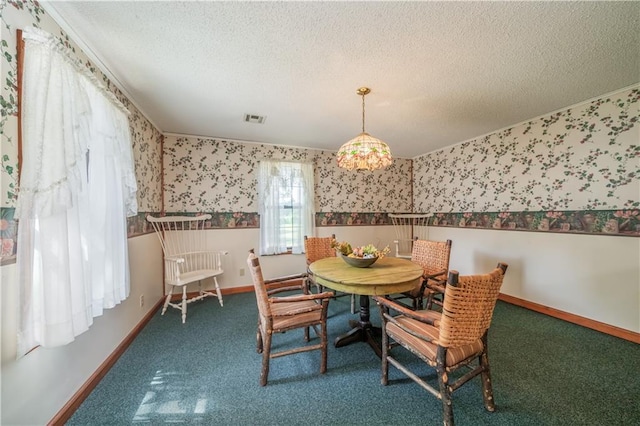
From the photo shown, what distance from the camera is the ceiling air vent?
112 inches

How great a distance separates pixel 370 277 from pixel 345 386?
798 mm

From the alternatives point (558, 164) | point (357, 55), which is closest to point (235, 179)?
point (357, 55)

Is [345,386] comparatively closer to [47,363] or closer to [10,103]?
[47,363]

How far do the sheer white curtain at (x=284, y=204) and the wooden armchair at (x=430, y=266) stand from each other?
190 cm

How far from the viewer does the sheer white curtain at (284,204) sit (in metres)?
3.85

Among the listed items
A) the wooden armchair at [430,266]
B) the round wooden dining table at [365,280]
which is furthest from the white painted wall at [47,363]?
the wooden armchair at [430,266]

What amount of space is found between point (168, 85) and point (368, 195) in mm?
3482

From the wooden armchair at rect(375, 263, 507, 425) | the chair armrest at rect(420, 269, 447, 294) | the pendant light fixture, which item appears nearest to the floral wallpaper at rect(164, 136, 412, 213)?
the pendant light fixture

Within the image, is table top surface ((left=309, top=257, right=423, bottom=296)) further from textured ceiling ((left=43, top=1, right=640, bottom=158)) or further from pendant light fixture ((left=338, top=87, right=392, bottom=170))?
textured ceiling ((left=43, top=1, right=640, bottom=158))

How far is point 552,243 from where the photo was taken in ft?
9.27

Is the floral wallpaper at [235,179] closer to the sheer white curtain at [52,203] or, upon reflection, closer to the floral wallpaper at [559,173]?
the floral wallpaper at [559,173]

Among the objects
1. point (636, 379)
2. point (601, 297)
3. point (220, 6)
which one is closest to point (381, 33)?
point (220, 6)

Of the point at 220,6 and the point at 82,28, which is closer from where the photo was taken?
the point at 220,6

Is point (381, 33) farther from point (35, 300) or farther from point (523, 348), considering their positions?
point (523, 348)
